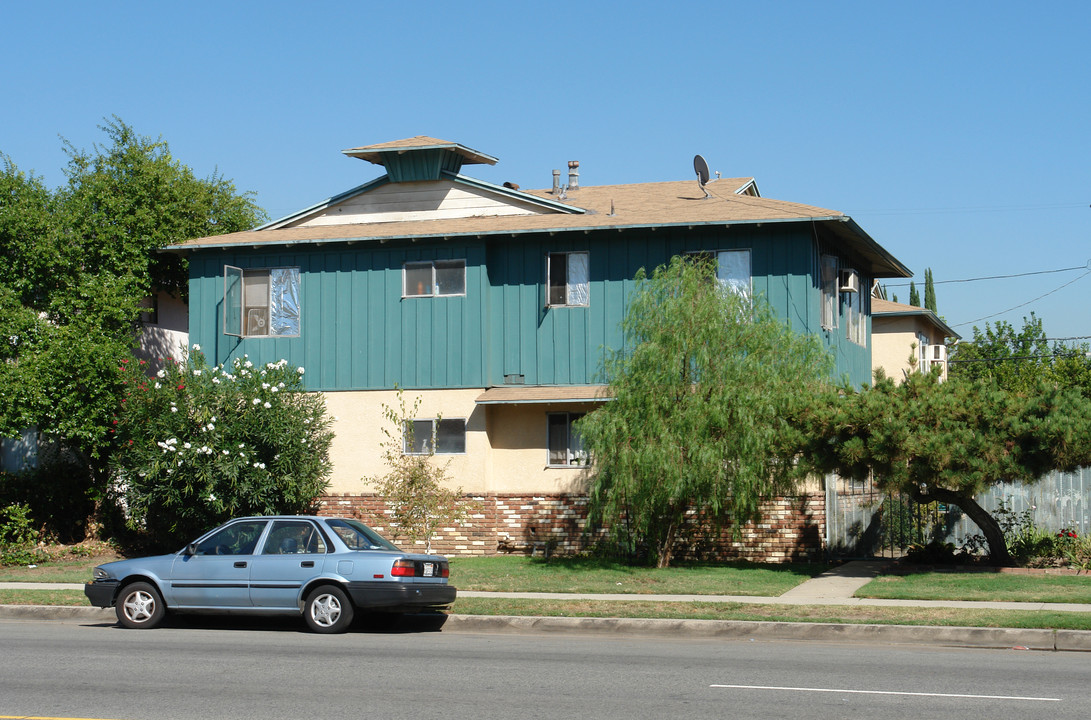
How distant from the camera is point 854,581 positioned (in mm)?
17828

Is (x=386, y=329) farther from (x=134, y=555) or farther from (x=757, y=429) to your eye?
(x=757, y=429)

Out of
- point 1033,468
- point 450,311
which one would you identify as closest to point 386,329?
point 450,311

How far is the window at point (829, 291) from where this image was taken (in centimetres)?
2281

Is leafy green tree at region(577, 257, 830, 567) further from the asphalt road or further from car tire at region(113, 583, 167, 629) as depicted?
car tire at region(113, 583, 167, 629)

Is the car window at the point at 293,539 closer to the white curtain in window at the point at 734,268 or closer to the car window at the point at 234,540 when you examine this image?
the car window at the point at 234,540

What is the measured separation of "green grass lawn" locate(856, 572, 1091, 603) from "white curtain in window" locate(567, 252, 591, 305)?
8.16 m

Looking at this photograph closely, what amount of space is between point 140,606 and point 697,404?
889 centimetres

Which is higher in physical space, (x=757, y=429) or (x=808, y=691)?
(x=757, y=429)

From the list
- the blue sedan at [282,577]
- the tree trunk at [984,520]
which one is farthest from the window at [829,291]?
the blue sedan at [282,577]

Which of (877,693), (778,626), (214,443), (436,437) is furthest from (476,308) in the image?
(877,693)

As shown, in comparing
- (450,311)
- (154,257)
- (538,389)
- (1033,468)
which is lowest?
(1033,468)

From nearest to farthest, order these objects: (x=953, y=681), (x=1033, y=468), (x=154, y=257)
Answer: (x=953, y=681), (x=1033, y=468), (x=154, y=257)

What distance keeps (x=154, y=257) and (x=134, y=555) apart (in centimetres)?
744

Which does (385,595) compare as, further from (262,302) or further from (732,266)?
(262,302)
